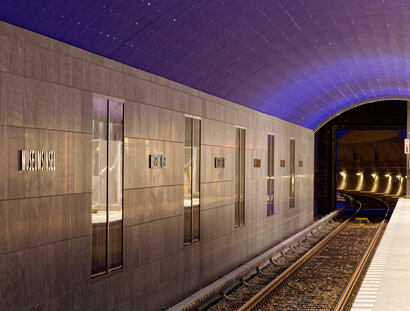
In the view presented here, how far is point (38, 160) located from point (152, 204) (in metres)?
3.53

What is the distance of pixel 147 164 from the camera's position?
33.3ft

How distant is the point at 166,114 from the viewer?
10.9 m

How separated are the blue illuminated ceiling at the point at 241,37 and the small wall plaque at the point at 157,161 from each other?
143 cm

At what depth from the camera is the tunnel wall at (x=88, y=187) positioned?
6.66m

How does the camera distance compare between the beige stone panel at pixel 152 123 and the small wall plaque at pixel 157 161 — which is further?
the small wall plaque at pixel 157 161

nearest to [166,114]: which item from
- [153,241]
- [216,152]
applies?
[153,241]

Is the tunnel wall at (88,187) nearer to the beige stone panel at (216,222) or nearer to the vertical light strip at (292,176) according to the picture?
the beige stone panel at (216,222)

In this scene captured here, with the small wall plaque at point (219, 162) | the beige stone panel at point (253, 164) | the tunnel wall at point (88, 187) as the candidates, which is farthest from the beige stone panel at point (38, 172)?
the beige stone panel at point (253, 164)

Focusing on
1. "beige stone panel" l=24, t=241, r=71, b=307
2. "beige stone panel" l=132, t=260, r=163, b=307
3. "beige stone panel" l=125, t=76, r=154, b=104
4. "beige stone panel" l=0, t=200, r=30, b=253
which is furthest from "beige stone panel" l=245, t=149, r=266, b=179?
"beige stone panel" l=0, t=200, r=30, b=253

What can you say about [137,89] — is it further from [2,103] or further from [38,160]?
[2,103]

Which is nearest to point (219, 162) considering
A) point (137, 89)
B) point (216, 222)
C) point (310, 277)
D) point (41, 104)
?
point (216, 222)

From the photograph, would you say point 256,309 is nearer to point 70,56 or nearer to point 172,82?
point 172,82

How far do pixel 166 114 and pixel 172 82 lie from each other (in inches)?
27.4

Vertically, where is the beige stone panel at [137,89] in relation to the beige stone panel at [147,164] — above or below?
above
